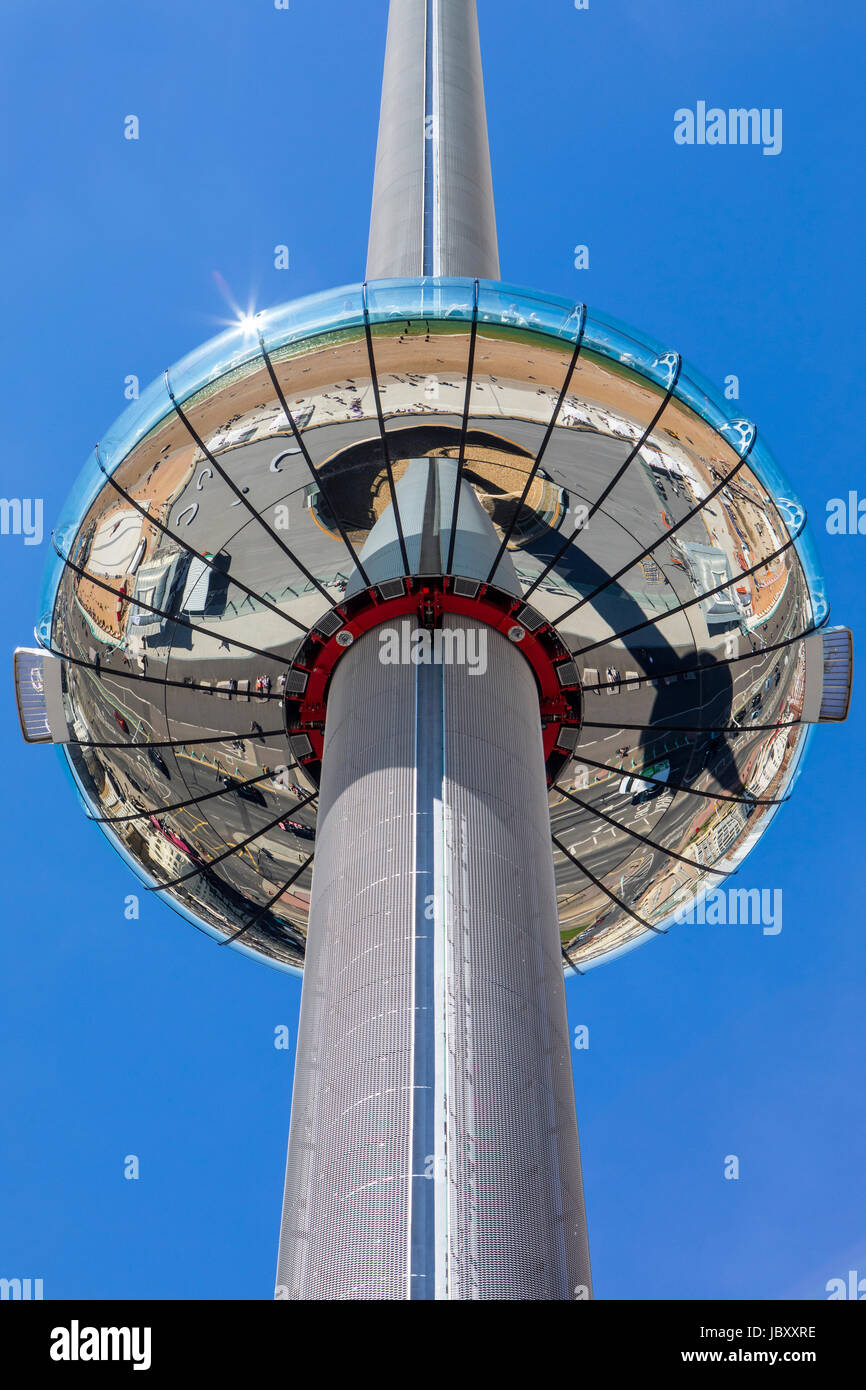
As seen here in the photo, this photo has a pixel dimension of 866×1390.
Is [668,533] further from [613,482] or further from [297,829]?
[297,829]

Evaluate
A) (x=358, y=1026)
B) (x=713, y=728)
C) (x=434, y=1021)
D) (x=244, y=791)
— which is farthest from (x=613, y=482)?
(x=358, y=1026)

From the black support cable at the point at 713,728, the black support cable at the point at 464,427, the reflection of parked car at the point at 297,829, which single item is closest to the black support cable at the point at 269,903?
the reflection of parked car at the point at 297,829

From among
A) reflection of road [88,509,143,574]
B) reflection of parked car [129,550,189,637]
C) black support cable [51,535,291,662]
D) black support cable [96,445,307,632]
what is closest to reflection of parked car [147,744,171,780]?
reflection of parked car [129,550,189,637]

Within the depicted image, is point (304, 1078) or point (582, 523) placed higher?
point (582, 523)

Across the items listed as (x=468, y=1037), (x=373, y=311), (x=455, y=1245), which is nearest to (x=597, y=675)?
(x=373, y=311)

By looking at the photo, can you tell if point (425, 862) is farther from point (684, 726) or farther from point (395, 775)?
point (684, 726)

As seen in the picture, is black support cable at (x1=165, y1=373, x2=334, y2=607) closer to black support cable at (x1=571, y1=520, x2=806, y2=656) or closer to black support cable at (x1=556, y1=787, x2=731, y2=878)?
black support cable at (x1=571, y1=520, x2=806, y2=656)
